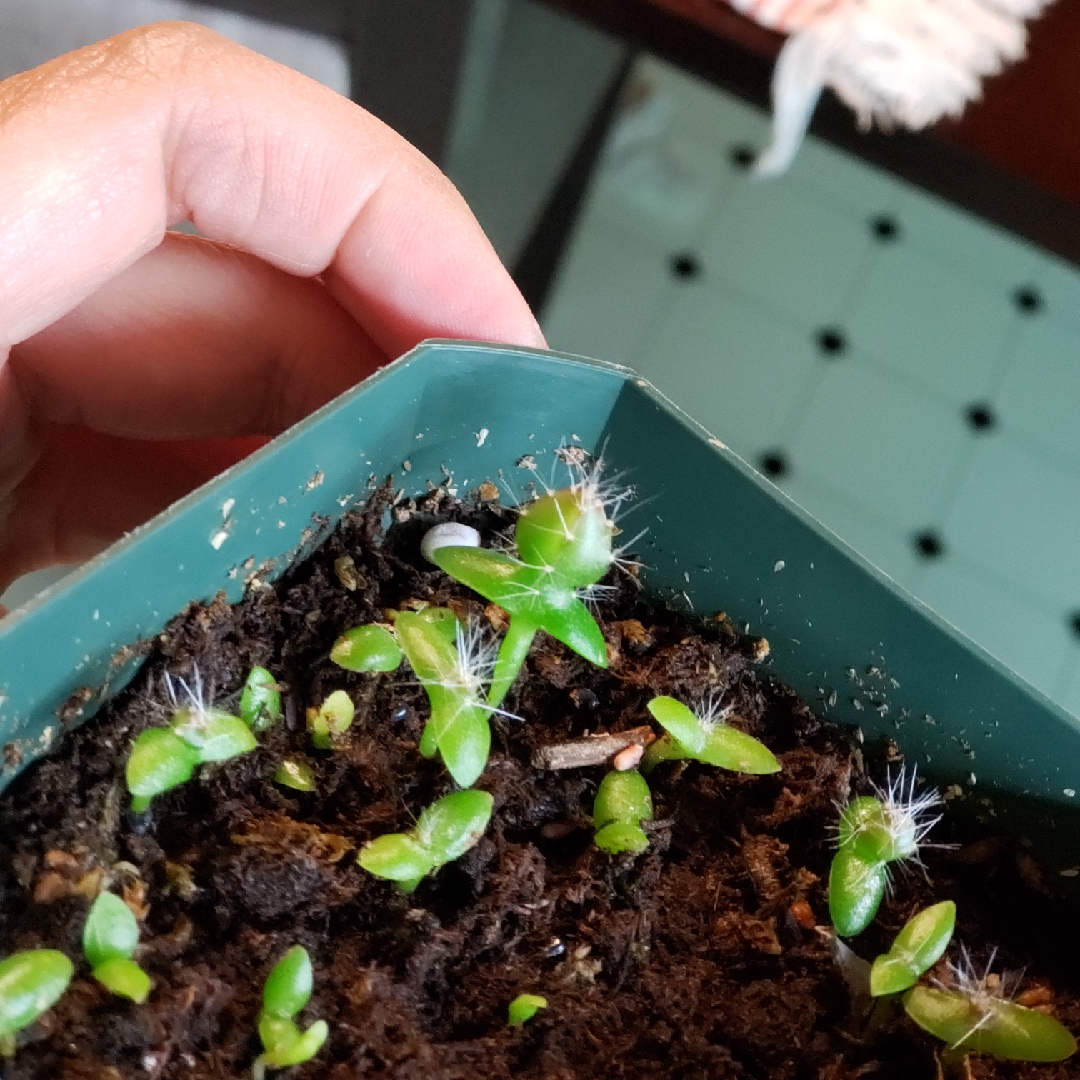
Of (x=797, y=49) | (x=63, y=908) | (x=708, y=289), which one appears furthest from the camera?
(x=708, y=289)

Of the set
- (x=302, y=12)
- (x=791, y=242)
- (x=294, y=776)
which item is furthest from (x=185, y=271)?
(x=791, y=242)

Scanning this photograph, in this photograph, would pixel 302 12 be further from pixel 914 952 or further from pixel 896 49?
pixel 914 952

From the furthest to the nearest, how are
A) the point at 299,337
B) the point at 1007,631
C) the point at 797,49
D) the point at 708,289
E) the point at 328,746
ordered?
the point at 708,289 → the point at 797,49 → the point at 1007,631 → the point at 299,337 → the point at 328,746

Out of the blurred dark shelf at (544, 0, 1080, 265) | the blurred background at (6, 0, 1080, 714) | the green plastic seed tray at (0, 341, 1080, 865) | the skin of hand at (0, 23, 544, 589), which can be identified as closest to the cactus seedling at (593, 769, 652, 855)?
the green plastic seed tray at (0, 341, 1080, 865)

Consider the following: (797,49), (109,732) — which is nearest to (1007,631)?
(797,49)

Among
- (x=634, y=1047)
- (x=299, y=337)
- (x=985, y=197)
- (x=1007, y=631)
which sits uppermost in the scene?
(x=985, y=197)

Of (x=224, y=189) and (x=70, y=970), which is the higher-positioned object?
(x=224, y=189)

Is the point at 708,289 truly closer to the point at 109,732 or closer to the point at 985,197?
the point at 985,197
